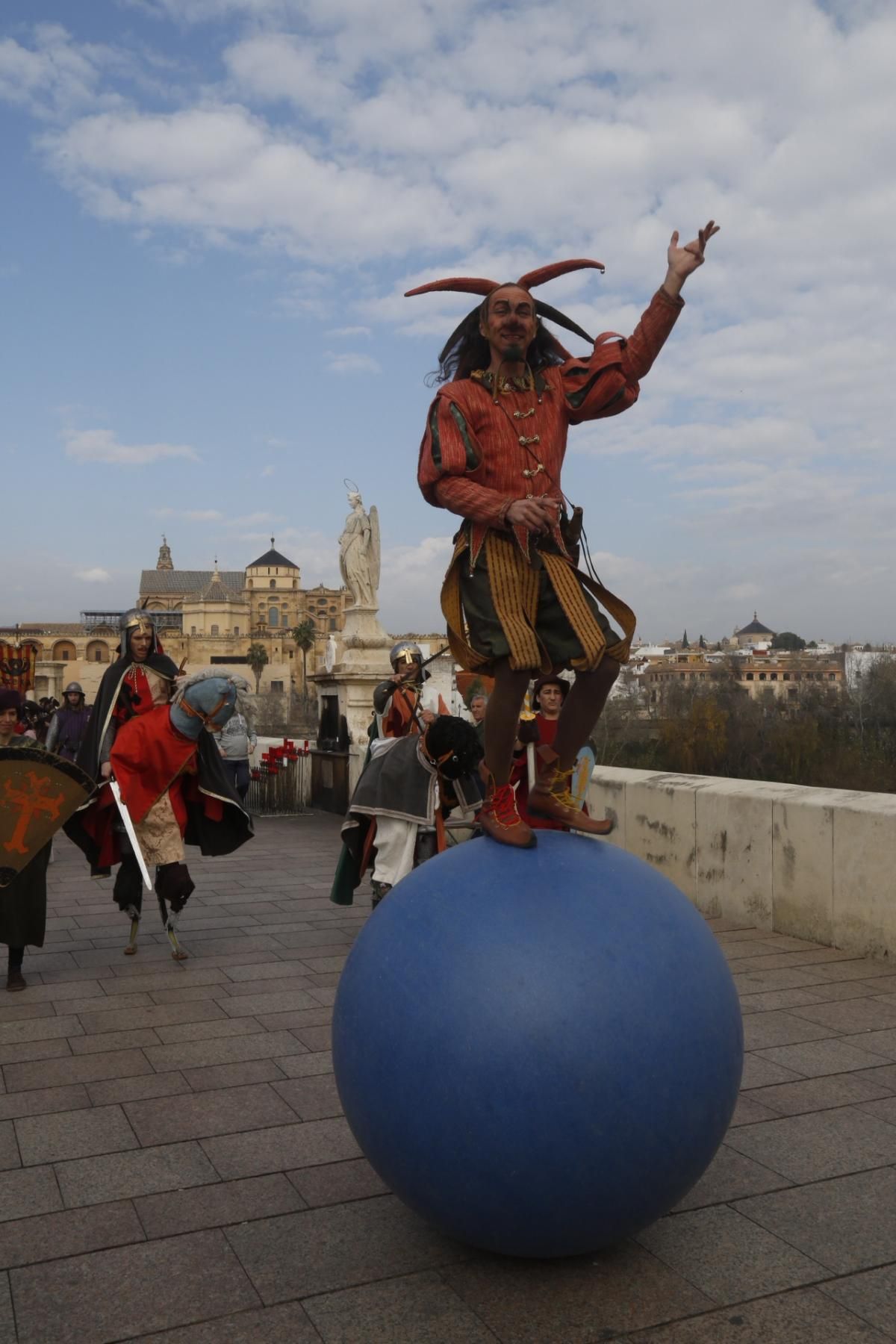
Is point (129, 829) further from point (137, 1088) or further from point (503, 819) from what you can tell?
point (503, 819)

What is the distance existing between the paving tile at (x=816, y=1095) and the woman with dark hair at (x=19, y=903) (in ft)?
14.7

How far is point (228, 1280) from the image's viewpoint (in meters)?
3.43

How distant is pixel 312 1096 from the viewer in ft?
16.8

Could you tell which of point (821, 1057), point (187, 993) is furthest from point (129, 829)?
point (821, 1057)

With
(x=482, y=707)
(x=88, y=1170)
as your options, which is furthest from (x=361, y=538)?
(x=88, y=1170)

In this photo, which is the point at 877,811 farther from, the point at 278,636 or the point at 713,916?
the point at 278,636

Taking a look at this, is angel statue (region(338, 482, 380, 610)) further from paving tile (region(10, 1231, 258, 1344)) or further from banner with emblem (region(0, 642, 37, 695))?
paving tile (region(10, 1231, 258, 1344))

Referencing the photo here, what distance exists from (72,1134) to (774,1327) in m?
2.81

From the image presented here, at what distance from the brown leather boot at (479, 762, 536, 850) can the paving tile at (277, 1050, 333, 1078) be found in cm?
199

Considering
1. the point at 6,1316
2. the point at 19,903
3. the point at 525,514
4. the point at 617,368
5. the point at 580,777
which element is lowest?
the point at 6,1316

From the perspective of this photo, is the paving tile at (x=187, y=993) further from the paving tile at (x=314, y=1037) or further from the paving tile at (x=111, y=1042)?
the paving tile at (x=314, y=1037)

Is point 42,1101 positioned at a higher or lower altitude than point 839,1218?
lower

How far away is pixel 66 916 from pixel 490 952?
24.7 feet

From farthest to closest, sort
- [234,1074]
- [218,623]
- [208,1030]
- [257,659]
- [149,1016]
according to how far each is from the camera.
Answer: [218,623]
[257,659]
[149,1016]
[208,1030]
[234,1074]
